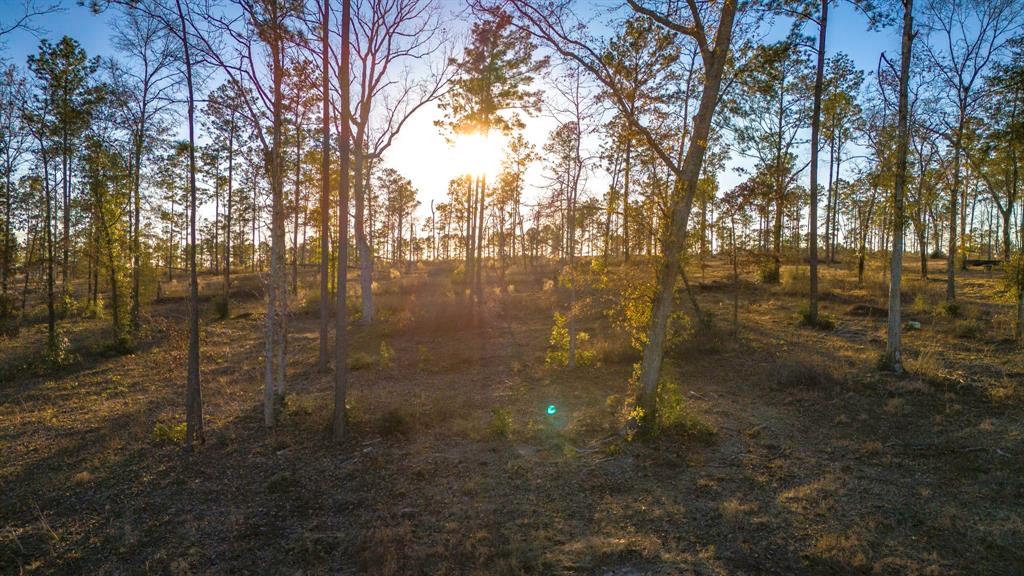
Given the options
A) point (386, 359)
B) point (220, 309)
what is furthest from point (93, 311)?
point (386, 359)

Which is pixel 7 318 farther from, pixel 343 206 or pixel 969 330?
pixel 969 330

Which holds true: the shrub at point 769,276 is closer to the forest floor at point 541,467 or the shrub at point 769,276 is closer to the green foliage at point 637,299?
the forest floor at point 541,467

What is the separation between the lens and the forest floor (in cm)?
526

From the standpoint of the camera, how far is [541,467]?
7641mm

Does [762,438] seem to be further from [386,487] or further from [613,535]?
[386,487]

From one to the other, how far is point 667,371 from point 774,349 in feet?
13.0

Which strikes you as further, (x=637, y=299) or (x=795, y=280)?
(x=795, y=280)

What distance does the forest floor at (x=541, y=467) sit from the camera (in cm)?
526

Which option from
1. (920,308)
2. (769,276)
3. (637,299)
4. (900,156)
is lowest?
(920,308)

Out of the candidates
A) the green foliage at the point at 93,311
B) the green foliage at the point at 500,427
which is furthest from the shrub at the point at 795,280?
the green foliage at the point at 93,311

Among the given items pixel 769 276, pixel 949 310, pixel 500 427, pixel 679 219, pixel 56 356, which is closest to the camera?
pixel 679 219

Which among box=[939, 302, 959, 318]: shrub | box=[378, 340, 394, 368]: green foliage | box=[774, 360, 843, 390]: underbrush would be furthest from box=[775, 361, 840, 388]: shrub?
box=[378, 340, 394, 368]: green foliage

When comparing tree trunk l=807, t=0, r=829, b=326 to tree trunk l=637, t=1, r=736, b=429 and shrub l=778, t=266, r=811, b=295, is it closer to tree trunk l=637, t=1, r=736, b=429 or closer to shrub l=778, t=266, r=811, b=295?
shrub l=778, t=266, r=811, b=295

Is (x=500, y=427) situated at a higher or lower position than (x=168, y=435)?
higher
